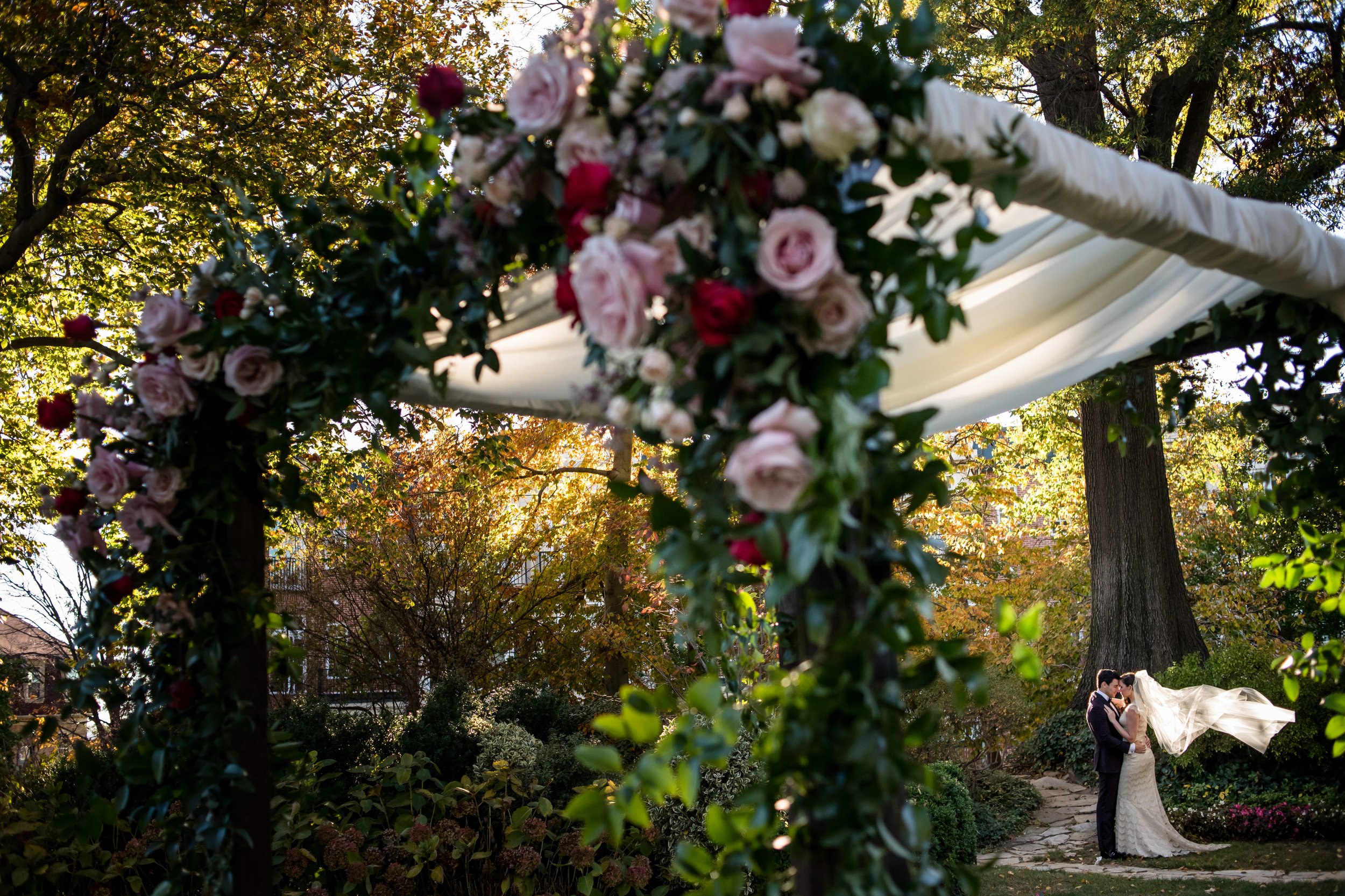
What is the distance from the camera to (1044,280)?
3.08 metres

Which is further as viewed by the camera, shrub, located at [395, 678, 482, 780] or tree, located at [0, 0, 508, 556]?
shrub, located at [395, 678, 482, 780]

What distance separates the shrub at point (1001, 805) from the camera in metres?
8.91

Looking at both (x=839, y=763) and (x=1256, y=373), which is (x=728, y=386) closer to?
(x=839, y=763)

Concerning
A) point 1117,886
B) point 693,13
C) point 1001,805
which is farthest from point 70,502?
point 1001,805

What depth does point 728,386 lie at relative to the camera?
160 centimetres

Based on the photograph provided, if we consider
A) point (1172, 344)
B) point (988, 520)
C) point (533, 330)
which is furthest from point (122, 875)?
point (988, 520)

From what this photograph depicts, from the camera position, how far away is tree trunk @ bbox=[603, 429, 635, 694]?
11.7 meters

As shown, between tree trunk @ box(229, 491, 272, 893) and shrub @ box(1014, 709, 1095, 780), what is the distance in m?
9.73

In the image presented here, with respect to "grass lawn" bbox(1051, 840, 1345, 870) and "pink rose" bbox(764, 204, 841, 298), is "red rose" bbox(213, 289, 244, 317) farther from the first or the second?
"grass lawn" bbox(1051, 840, 1345, 870)

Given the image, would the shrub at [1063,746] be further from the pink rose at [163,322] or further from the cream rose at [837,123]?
the cream rose at [837,123]

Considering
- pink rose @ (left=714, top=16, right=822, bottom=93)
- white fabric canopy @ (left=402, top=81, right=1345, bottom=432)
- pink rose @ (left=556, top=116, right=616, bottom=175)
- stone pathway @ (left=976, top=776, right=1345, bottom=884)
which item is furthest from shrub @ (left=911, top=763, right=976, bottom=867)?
pink rose @ (left=714, top=16, right=822, bottom=93)

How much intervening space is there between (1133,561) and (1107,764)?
3364mm

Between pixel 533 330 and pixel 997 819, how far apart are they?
8083 mm

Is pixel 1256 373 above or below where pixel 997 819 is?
above
